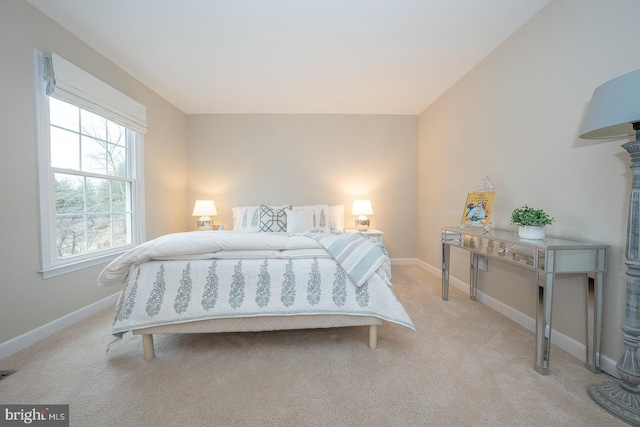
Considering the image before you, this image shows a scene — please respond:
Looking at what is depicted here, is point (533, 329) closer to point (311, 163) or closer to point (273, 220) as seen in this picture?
point (273, 220)

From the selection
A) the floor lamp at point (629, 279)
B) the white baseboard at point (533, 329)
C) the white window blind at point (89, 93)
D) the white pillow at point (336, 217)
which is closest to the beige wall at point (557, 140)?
the white baseboard at point (533, 329)

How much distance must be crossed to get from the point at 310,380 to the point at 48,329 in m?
2.08

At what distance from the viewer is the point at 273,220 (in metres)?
3.41

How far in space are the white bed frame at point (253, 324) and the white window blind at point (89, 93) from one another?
2.00 m

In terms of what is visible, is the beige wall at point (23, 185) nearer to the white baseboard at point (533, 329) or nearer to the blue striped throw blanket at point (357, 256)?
the blue striped throw blanket at point (357, 256)

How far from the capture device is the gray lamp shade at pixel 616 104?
41.1 inches

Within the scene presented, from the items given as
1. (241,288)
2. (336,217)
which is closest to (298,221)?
(336,217)

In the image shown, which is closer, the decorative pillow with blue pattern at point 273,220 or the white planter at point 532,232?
the white planter at point 532,232

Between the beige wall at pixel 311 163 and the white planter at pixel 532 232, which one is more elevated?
the beige wall at pixel 311 163

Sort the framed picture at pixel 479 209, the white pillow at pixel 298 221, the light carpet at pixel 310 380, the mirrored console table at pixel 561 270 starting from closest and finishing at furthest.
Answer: the light carpet at pixel 310 380
the mirrored console table at pixel 561 270
the framed picture at pixel 479 209
the white pillow at pixel 298 221

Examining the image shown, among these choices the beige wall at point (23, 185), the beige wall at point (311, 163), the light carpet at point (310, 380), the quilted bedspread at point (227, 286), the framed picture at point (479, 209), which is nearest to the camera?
the light carpet at point (310, 380)

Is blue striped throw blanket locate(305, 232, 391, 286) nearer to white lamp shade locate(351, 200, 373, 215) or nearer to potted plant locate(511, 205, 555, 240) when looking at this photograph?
potted plant locate(511, 205, 555, 240)

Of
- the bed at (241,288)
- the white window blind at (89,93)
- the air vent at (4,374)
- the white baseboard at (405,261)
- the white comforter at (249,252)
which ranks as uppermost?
the white window blind at (89,93)

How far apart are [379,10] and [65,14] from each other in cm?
241
